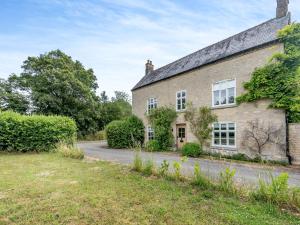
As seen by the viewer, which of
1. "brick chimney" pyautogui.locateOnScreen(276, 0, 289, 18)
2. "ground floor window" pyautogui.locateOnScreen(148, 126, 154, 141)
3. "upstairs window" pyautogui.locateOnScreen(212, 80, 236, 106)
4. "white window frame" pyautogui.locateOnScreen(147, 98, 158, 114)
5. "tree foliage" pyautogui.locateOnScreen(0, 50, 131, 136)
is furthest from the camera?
"tree foliage" pyautogui.locateOnScreen(0, 50, 131, 136)

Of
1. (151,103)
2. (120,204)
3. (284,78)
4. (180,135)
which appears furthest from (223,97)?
(120,204)

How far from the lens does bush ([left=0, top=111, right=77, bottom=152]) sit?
44.1 feet

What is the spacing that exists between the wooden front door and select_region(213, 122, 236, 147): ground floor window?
3.04 m

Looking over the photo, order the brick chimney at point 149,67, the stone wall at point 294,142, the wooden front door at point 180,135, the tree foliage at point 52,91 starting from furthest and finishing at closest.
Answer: the tree foliage at point 52,91
the brick chimney at point 149,67
the wooden front door at point 180,135
the stone wall at point 294,142

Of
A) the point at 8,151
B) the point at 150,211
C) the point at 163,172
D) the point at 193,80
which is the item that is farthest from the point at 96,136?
the point at 150,211

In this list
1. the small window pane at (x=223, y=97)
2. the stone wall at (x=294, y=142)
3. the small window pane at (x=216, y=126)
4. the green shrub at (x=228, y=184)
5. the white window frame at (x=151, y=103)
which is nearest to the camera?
the green shrub at (x=228, y=184)

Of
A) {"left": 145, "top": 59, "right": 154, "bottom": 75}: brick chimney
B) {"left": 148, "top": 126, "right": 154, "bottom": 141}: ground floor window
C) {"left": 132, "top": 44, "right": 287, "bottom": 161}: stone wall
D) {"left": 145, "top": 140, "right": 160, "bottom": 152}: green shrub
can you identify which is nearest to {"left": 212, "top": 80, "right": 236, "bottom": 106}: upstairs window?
{"left": 132, "top": 44, "right": 287, "bottom": 161}: stone wall

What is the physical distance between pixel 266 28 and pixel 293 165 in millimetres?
9308

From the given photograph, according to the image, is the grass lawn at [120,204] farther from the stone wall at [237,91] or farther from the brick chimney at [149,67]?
the brick chimney at [149,67]

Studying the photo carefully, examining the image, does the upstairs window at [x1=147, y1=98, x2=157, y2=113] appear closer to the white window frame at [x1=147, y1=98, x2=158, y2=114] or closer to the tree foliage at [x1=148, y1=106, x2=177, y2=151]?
the white window frame at [x1=147, y1=98, x2=158, y2=114]

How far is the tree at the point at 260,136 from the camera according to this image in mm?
10891

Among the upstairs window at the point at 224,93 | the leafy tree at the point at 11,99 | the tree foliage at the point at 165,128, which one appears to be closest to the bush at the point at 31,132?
the tree foliage at the point at 165,128

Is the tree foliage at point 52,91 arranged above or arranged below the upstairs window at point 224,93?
above

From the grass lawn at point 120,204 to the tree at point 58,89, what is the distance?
26061 mm
